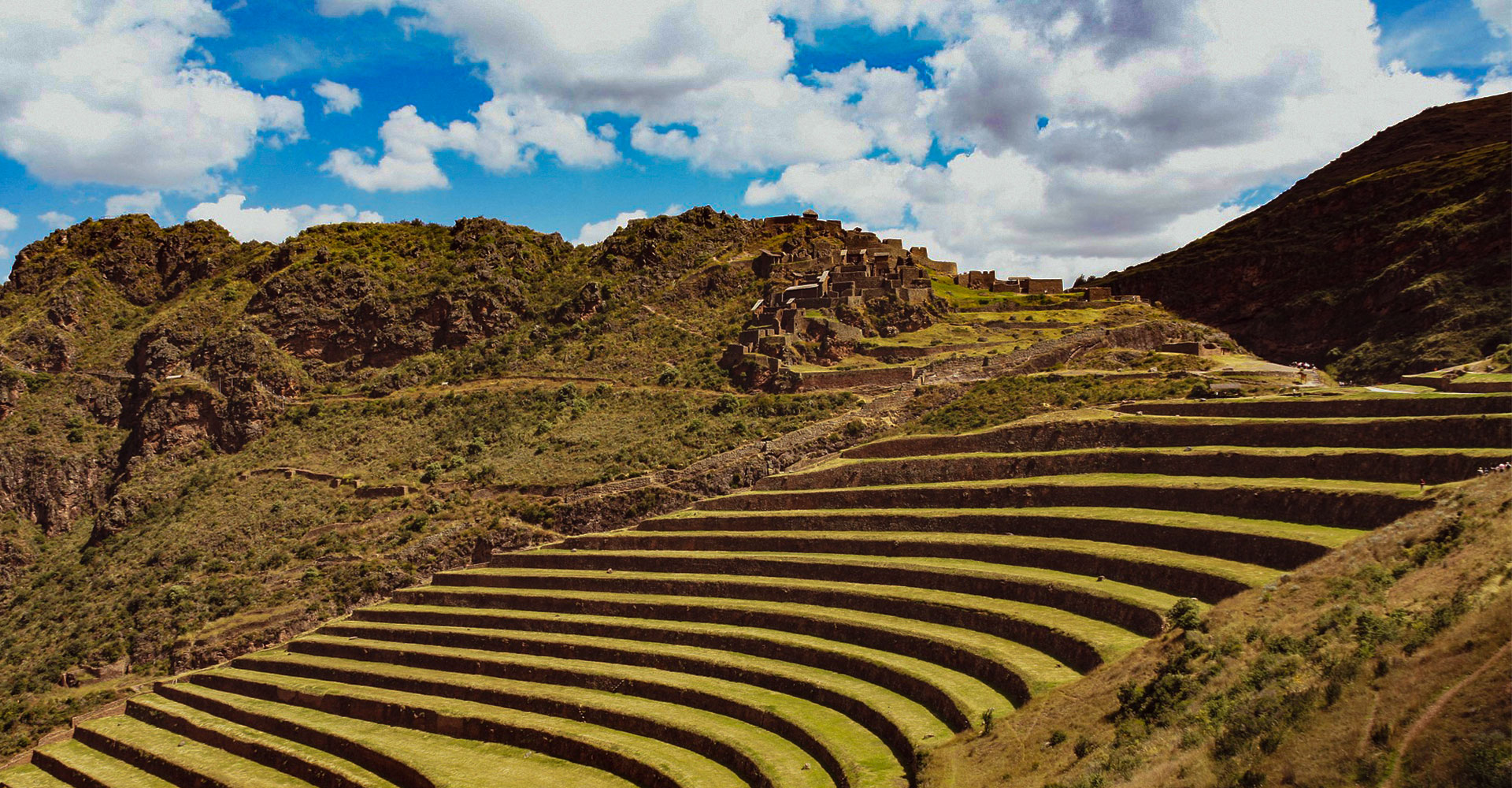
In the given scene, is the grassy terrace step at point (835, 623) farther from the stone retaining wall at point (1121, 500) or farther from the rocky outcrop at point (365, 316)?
the rocky outcrop at point (365, 316)

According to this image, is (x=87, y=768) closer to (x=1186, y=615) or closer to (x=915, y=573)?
(x=915, y=573)

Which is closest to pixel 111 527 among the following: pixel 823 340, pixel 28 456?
pixel 28 456

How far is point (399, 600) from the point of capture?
39531 mm

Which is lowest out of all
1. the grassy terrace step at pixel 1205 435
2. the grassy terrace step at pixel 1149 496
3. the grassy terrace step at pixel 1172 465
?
the grassy terrace step at pixel 1149 496

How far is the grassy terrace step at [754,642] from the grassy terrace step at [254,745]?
592cm

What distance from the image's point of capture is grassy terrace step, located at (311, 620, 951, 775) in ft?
64.1

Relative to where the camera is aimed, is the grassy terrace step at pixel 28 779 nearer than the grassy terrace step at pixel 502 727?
No

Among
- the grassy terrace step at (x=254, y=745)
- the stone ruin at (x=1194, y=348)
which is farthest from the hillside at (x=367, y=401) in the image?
the grassy terrace step at (x=254, y=745)

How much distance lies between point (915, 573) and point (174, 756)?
931 inches

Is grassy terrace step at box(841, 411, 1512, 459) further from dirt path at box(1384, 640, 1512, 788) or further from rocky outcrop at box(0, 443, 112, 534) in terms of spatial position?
rocky outcrop at box(0, 443, 112, 534)

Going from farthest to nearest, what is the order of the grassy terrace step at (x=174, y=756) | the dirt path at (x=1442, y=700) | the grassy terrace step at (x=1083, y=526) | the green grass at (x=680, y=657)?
the grassy terrace step at (x=174, y=756) → the green grass at (x=680, y=657) → the grassy terrace step at (x=1083, y=526) → the dirt path at (x=1442, y=700)

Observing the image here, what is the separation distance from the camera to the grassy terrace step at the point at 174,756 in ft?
92.5

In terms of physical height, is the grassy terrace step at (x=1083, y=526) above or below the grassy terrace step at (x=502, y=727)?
above

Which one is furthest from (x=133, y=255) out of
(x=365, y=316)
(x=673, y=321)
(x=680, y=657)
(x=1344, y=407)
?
(x=1344, y=407)
